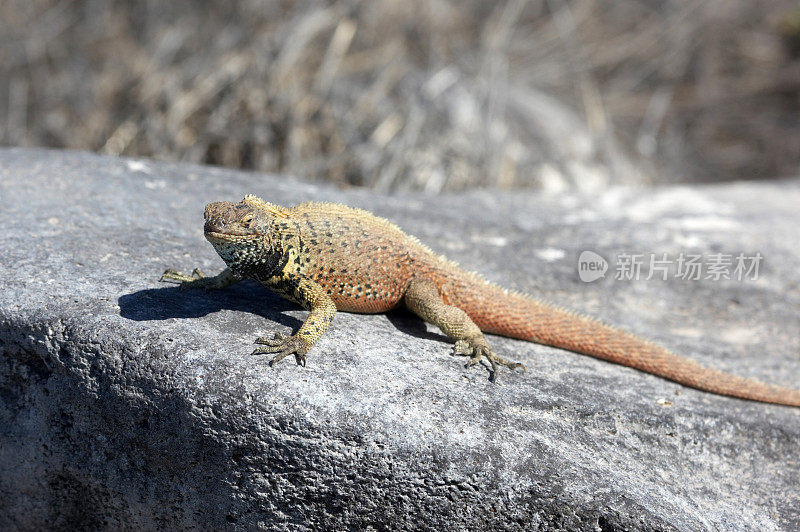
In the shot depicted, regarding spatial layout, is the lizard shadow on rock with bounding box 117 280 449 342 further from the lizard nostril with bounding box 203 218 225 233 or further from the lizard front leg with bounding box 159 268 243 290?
the lizard nostril with bounding box 203 218 225 233

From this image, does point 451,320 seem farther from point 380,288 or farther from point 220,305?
point 220,305

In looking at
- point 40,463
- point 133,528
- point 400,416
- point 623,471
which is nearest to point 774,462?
point 623,471

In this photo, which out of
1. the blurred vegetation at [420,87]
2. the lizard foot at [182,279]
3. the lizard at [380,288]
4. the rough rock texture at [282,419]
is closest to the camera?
the rough rock texture at [282,419]

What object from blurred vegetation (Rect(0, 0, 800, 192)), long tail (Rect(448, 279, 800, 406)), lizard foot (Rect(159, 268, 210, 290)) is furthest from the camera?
blurred vegetation (Rect(0, 0, 800, 192))

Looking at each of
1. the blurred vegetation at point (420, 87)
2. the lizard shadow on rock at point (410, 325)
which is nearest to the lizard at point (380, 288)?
the lizard shadow on rock at point (410, 325)

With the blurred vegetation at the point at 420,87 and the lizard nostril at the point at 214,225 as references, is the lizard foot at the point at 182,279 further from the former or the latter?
the blurred vegetation at the point at 420,87

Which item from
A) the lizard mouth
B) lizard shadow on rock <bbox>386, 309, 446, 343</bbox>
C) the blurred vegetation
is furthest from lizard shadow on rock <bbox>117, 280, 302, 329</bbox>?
the blurred vegetation

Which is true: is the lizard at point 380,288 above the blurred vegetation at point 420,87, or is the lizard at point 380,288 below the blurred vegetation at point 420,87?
below

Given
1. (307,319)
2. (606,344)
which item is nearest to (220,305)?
(307,319)

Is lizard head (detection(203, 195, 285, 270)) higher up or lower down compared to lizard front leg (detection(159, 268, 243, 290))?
higher up
